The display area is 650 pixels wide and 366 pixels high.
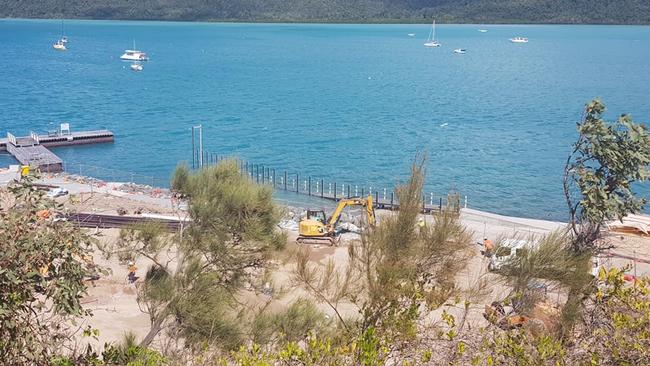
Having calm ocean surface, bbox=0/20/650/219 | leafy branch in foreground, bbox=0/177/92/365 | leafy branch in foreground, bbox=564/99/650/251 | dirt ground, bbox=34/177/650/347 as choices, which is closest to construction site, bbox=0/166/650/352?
dirt ground, bbox=34/177/650/347

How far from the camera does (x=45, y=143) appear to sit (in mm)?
45969

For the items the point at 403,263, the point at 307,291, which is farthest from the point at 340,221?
the point at 403,263

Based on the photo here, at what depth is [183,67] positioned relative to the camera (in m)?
104

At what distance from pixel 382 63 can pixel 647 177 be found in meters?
96.6

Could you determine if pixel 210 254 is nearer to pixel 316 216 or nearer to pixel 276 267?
pixel 276 267

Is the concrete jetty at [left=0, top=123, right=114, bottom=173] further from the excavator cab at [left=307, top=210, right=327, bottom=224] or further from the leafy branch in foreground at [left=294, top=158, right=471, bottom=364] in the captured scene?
the leafy branch in foreground at [left=294, top=158, right=471, bottom=364]

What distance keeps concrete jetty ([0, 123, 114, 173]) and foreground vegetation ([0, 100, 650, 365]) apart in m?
27.8

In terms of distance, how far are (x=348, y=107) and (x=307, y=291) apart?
5531 centimetres

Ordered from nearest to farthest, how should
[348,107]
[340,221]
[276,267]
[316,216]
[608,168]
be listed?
[276,267], [608,168], [316,216], [340,221], [348,107]

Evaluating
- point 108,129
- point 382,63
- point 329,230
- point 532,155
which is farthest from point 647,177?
point 382,63

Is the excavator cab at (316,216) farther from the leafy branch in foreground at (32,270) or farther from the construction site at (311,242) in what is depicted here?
the leafy branch in foreground at (32,270)

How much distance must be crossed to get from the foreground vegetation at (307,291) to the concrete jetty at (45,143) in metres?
27.8

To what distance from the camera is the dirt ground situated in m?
11.3

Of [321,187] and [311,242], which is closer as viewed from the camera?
[311,242]
